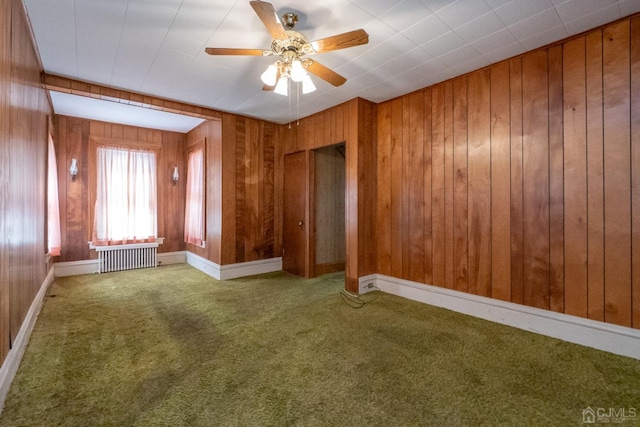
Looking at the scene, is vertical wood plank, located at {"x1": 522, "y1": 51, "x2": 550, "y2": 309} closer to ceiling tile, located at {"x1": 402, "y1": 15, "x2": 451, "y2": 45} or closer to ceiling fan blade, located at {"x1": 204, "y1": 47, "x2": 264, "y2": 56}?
ceiling tile, located at {"x1": 402, "y1": 15, "x2": 451, "y2": 45}

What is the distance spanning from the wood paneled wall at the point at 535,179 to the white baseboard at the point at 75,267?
5059 millimetres

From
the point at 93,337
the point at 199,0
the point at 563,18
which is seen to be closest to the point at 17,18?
the point at 199,0

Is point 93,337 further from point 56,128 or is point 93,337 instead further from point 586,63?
point 586,63

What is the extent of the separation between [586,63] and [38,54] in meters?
5.01

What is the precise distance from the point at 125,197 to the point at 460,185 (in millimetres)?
5403

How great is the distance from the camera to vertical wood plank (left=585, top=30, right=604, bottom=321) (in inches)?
88.4

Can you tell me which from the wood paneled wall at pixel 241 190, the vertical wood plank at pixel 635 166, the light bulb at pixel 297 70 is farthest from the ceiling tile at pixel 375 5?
the wood paneled wall at pixel 241 190

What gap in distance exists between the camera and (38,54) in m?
Answer: 2.71

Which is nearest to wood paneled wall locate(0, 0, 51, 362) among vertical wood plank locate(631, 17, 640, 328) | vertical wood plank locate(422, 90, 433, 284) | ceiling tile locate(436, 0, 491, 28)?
ceiling tile locate(436, 0, 491, 28)

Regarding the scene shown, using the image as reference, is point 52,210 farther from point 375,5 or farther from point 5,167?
point 375,5

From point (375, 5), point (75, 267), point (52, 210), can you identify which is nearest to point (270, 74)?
point (375, 5)

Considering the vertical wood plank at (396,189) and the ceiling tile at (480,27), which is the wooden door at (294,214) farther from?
the ceiling tile at (480,27)

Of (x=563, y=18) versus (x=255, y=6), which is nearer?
(x=255, y=6)

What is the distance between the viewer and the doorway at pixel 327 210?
4512 mm
